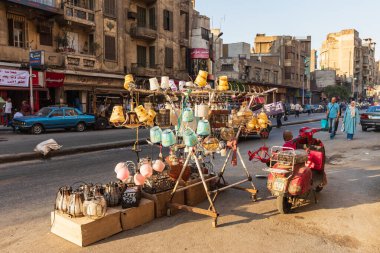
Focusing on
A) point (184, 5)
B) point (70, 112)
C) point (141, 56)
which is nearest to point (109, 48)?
point (141, 56)

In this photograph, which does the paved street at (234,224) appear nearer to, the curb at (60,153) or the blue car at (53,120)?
the curb at (60,153)

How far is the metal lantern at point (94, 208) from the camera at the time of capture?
4176 mm

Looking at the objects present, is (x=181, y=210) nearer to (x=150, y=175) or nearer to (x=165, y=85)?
(x=150, y=175)

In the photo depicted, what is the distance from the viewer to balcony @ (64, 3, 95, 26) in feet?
77.9

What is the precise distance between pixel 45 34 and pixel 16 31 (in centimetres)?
188

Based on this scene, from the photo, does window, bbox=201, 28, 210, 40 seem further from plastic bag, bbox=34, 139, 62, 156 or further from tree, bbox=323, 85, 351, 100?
tree, bbox=323, 85, 351, 100

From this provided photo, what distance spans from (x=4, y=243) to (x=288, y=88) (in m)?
63.1

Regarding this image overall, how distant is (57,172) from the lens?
326 inches

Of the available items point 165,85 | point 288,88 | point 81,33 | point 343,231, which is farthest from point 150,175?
point 288,88

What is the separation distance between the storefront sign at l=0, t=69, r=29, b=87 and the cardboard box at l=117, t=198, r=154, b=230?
1900cm

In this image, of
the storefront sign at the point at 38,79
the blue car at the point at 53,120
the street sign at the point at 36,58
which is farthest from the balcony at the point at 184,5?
the blue car at the point at 53,120

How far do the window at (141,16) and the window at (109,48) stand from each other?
4453mm

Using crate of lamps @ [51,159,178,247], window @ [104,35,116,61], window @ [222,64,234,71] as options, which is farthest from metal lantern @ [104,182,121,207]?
window @ [222,64,234,71]

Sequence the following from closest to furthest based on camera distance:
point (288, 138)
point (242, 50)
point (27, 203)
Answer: point (27, 203) < point (288, 138) < point (242, 50)
